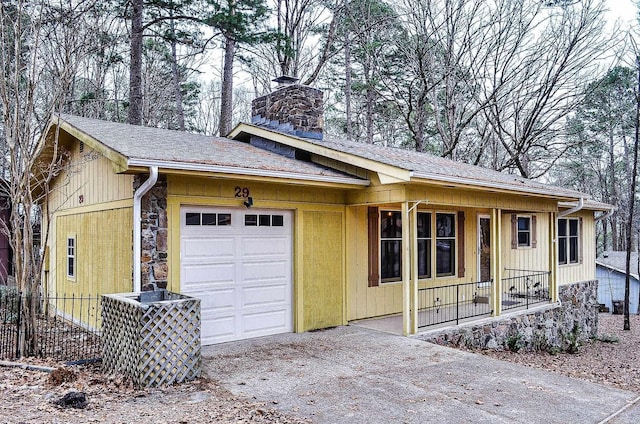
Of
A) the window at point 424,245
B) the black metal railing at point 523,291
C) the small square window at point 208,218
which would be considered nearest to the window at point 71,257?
the small square window at point 208,218

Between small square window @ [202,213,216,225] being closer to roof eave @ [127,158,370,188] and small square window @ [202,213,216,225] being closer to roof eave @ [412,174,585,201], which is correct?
roof eave @ [127,158,370,188]

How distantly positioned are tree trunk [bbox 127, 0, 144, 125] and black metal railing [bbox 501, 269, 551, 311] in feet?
34.1

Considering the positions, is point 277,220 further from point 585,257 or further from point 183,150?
point 585,257

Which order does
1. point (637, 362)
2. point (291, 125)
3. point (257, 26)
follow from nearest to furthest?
point (291, 125) → point (637, 362) → point (257, 26)

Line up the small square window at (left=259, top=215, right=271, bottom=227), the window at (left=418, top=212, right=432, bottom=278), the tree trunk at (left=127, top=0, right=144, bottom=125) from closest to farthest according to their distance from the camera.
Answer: the small square window at (left=259, top=215, right=271, bottom=227)
the window at (left=418, top=212, right=432, bottom=278)
the tree trunk at (left=127, top=0, right=144, bottom=125)

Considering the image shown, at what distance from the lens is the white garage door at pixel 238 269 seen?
6.88m

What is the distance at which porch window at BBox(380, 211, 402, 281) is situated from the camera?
930 cm

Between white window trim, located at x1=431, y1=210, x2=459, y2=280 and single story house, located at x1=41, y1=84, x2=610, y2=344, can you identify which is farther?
white window trim, located at x1=431, y1=210, x2=459, y2=280

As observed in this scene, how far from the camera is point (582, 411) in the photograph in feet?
15.2

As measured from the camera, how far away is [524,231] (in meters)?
12.9

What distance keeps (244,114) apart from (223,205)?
1833 cm

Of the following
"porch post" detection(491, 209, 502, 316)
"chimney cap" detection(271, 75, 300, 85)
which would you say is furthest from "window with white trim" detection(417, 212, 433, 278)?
"chimney cap" detection(271, 75, 300, 85)

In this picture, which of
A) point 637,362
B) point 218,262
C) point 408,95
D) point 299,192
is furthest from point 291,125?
point 408,95

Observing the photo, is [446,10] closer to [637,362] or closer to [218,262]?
[637,362]
